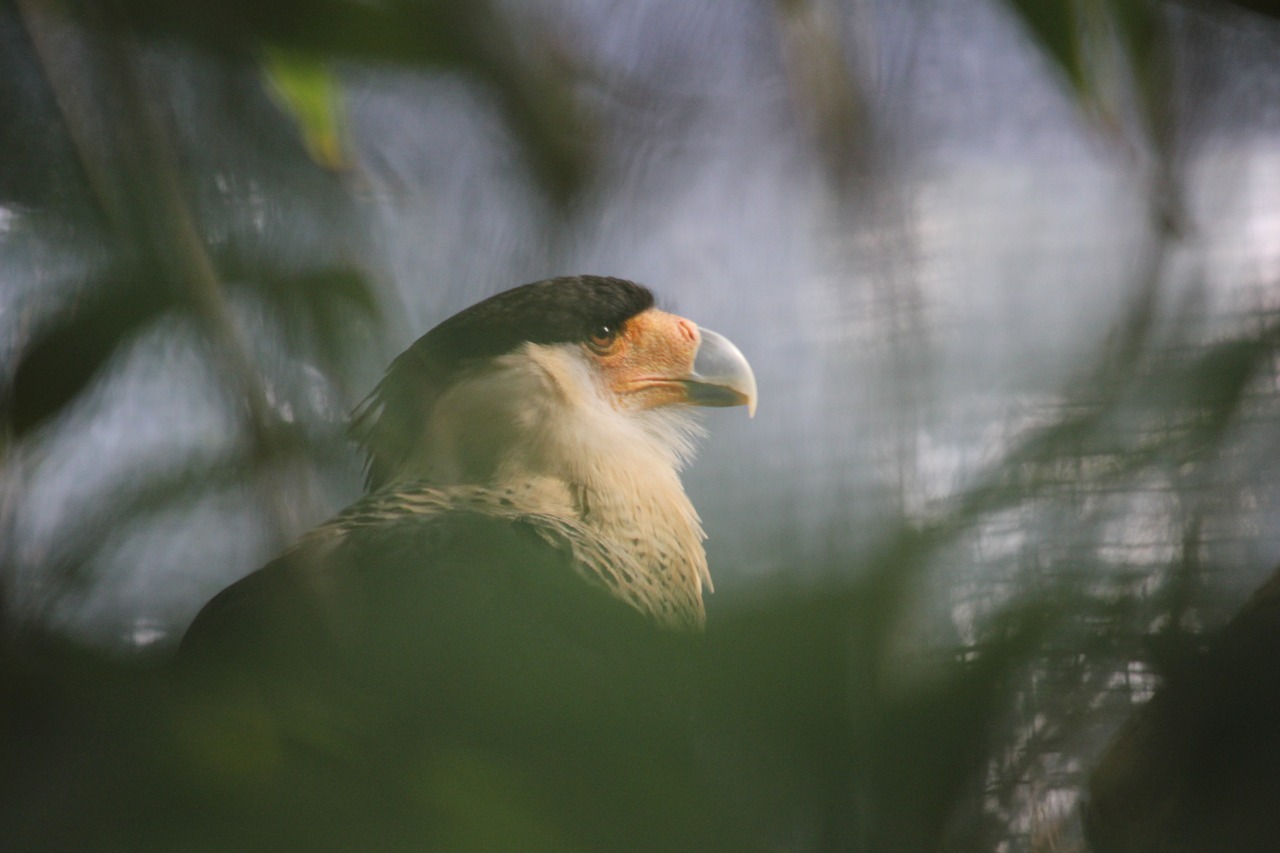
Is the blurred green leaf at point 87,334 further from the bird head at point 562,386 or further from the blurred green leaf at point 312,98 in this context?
the bird head at point 562,386

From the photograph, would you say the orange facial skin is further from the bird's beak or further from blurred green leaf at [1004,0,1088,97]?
blurred green leaf at [1004,0,1088,97]

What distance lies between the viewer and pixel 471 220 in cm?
74

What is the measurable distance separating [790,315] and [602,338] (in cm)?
167

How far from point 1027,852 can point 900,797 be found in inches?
6.3

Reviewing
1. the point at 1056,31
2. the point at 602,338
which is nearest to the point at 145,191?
the point at 1056,31

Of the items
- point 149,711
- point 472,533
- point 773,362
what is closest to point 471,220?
point 773,362

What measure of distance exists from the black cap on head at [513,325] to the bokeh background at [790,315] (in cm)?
100

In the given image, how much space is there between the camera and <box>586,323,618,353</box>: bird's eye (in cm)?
225

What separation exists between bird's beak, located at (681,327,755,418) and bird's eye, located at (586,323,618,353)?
21 cm

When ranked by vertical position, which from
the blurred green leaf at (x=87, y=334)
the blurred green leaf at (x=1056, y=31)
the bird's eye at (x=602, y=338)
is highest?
the blurred green leaf at (x=1056, y=31)

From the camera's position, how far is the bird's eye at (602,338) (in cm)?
225

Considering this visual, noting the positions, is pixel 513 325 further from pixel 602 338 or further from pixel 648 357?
pixel 648 357

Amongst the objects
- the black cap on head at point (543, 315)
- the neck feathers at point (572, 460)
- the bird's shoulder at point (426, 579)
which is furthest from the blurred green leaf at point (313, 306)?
the black cap on head at point (543, 315)

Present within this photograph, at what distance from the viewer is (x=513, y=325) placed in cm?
212
